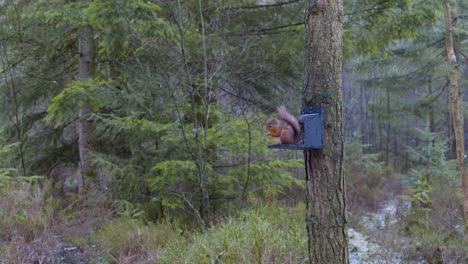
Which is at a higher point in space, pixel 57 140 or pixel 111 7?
pixel 111 7

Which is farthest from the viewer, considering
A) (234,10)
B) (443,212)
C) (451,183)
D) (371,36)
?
(451,183)

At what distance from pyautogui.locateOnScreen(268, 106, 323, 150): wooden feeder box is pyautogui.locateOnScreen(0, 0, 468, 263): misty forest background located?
49.9 inches

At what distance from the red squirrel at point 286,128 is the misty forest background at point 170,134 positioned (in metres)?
1.30

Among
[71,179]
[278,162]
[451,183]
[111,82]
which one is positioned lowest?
[451,183]

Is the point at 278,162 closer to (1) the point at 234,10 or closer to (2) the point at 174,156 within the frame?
(2) the point at 174,156

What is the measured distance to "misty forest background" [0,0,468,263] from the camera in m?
4.42

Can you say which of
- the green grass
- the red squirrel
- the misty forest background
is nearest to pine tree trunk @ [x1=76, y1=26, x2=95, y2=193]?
the misty forest background

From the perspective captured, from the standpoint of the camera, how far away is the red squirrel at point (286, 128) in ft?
7.93

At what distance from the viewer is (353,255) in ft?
15.7

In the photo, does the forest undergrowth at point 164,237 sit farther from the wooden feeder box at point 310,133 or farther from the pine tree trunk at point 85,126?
the wooden feeder box at point 310,133

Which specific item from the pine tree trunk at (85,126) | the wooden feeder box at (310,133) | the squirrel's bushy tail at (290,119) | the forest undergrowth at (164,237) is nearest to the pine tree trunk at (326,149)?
the wooden feeder box at (310,133)

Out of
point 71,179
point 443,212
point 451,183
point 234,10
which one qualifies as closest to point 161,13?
point 234,10

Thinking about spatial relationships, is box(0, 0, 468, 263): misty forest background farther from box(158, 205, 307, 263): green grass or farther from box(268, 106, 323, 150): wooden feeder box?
box(268, 106, 323, 150): wooden feeder box

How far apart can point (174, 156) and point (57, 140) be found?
3608mm
